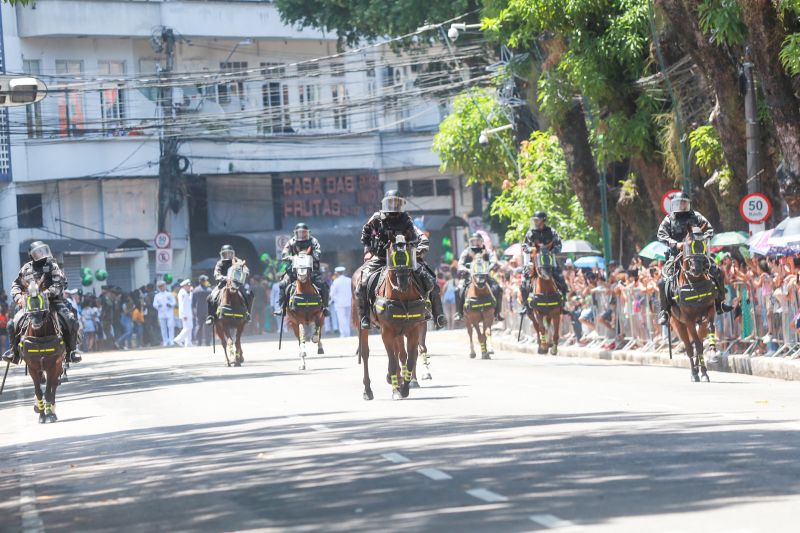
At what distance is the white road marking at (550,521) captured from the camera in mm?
9359

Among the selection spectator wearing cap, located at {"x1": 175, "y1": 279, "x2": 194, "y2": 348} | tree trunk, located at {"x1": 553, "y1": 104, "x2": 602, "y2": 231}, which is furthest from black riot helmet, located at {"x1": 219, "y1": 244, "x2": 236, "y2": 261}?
spectator wearing cap, located at {"x1": 175, "y1": 279, "x2": 194, "y2": 348}

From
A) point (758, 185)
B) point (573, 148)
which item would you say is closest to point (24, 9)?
point (573, 148)

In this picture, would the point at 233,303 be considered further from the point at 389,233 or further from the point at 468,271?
the point at 389,233

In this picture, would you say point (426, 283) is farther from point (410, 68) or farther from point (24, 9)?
point (410, 68)

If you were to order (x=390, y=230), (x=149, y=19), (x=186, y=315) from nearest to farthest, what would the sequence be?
(x=390, y=230) → (x=186, y=315) → (x=149, y=19)

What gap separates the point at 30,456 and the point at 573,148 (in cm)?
2470

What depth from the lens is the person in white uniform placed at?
52031 mm

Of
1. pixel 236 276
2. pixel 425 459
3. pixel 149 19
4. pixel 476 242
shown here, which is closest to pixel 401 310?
pixel 425 459

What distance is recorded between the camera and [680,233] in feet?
75.8

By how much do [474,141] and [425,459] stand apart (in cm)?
3557

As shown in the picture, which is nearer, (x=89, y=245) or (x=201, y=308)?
(x=201, y=308)

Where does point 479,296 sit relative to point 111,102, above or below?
below

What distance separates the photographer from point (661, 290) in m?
23.4

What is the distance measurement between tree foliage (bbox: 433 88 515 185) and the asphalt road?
23.9 m
